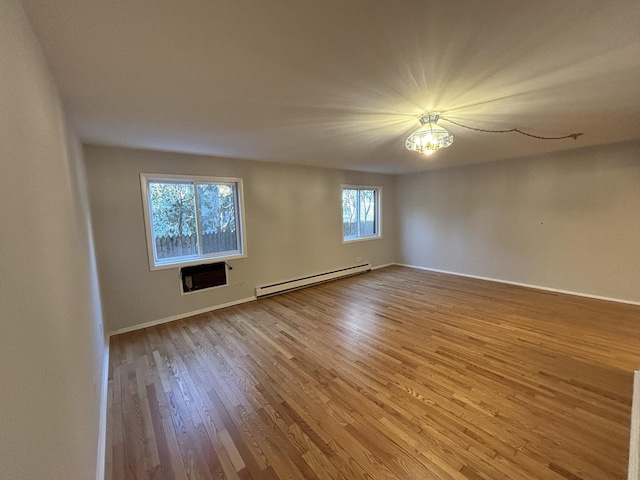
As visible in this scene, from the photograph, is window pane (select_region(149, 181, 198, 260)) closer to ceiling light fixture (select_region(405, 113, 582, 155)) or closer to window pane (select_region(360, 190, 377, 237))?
ceiling light fixture (select_region(405, 113, 582, 155))

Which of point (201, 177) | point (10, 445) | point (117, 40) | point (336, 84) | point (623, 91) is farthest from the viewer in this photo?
point (201, 177)

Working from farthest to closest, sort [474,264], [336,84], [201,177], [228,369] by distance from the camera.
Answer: [474,264], [201,177], [228,369], [336,84]

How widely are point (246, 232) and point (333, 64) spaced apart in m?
3.28

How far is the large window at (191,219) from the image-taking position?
375cm

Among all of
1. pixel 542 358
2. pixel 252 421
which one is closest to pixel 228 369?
pixel 252 421

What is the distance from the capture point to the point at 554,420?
1.88 m

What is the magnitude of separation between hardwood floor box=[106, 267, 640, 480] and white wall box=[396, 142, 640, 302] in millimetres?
712

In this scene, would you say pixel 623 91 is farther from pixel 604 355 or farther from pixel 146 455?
pixel 146 455

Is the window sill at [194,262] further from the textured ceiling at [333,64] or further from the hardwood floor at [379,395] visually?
the textured ceiling at [333,64]

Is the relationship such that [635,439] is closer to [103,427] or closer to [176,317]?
[103,427]

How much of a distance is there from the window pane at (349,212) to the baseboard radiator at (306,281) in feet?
2.66

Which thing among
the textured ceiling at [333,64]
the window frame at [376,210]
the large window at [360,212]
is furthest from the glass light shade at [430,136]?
the large window at [360,212]

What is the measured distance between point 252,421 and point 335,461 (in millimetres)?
664

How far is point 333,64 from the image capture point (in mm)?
1600
